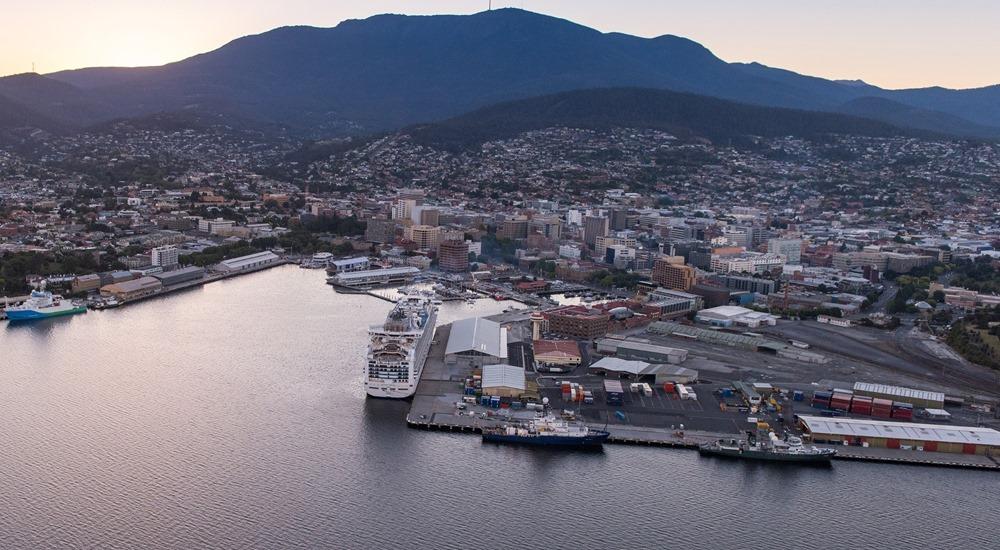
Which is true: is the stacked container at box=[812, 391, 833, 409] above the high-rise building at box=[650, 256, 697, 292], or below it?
below

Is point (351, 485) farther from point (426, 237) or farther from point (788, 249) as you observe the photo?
point (788, 249)

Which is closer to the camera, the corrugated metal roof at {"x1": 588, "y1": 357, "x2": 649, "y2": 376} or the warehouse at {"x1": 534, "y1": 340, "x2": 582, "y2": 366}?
the corrugated metal roof at {"x1": 588, "y1": 357, "x2": 649, "y2": 376}

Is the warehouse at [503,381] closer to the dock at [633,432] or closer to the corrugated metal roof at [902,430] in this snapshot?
the dock at [633,432]

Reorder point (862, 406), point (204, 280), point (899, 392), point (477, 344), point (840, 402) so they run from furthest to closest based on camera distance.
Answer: point (204, 280)
point (477, 344)
point (899, 392)
point (840, 402)
point (862, 406)

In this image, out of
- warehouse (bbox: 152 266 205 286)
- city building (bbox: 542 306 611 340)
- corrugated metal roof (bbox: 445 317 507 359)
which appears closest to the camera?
corrugated metal roof (bbox: 445 317 507 359)

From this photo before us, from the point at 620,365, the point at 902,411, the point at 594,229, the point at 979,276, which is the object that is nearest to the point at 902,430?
the point at 902,411

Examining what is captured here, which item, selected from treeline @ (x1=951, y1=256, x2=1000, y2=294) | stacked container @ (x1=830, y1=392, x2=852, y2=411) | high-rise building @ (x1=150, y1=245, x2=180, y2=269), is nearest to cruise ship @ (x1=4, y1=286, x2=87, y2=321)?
high-rise building @ (x1=150, y1=245, x2=180, y2=269)

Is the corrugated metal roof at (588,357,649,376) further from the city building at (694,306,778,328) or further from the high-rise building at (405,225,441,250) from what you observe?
the high-rise building at (405,225,441,250)

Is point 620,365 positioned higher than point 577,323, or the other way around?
point 577,323
